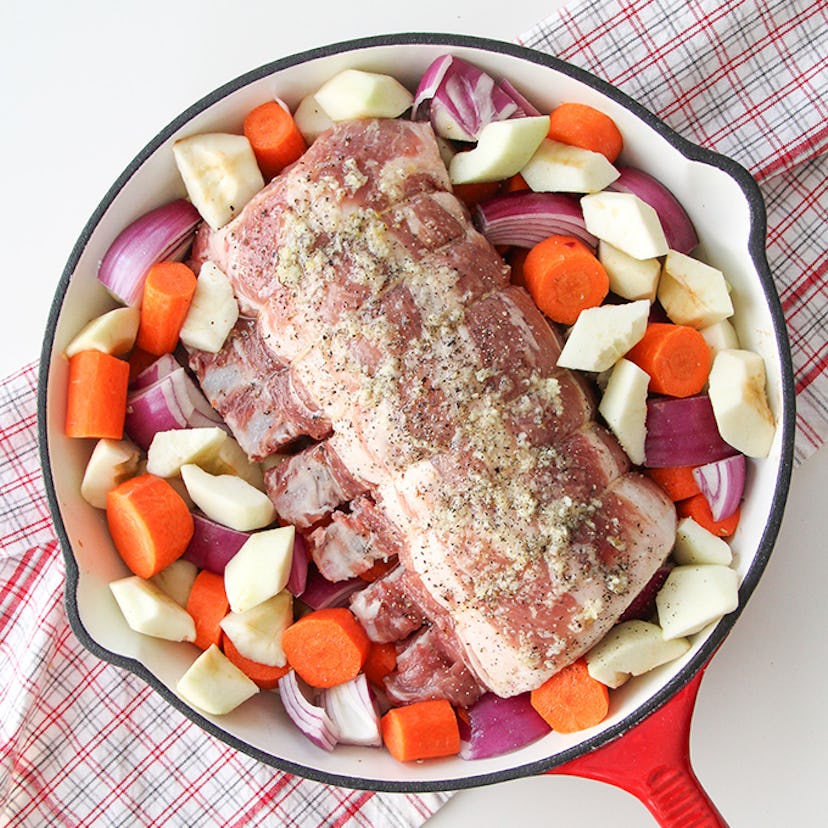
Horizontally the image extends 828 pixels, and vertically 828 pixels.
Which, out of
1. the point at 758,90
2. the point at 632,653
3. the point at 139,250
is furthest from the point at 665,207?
the point at 139,250

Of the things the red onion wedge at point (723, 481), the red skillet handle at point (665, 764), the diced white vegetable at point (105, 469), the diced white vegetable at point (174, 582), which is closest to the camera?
the red skillet handle at point (665, 764)

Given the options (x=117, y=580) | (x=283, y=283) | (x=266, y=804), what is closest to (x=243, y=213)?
(x=283, y=283)

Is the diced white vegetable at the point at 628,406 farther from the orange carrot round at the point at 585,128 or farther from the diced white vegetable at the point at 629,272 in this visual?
the orange carrot round at the point at 585,128

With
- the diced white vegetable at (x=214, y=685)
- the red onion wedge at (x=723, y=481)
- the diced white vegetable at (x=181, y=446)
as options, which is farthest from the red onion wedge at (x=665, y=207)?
the diced white vegetable at (x=214, y=685)

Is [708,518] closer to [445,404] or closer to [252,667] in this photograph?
[445,404]

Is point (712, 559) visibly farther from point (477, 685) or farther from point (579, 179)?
point (579, 179)

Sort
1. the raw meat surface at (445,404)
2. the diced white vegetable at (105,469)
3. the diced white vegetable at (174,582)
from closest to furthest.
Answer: the raw meat surface at (445,404), the diced white vegetable at (105,469), the diced white vegetable at (174,582)

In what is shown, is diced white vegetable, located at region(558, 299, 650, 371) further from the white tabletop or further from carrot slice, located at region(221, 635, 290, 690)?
carrot slice, located at region(221, 635, 290, 690)
